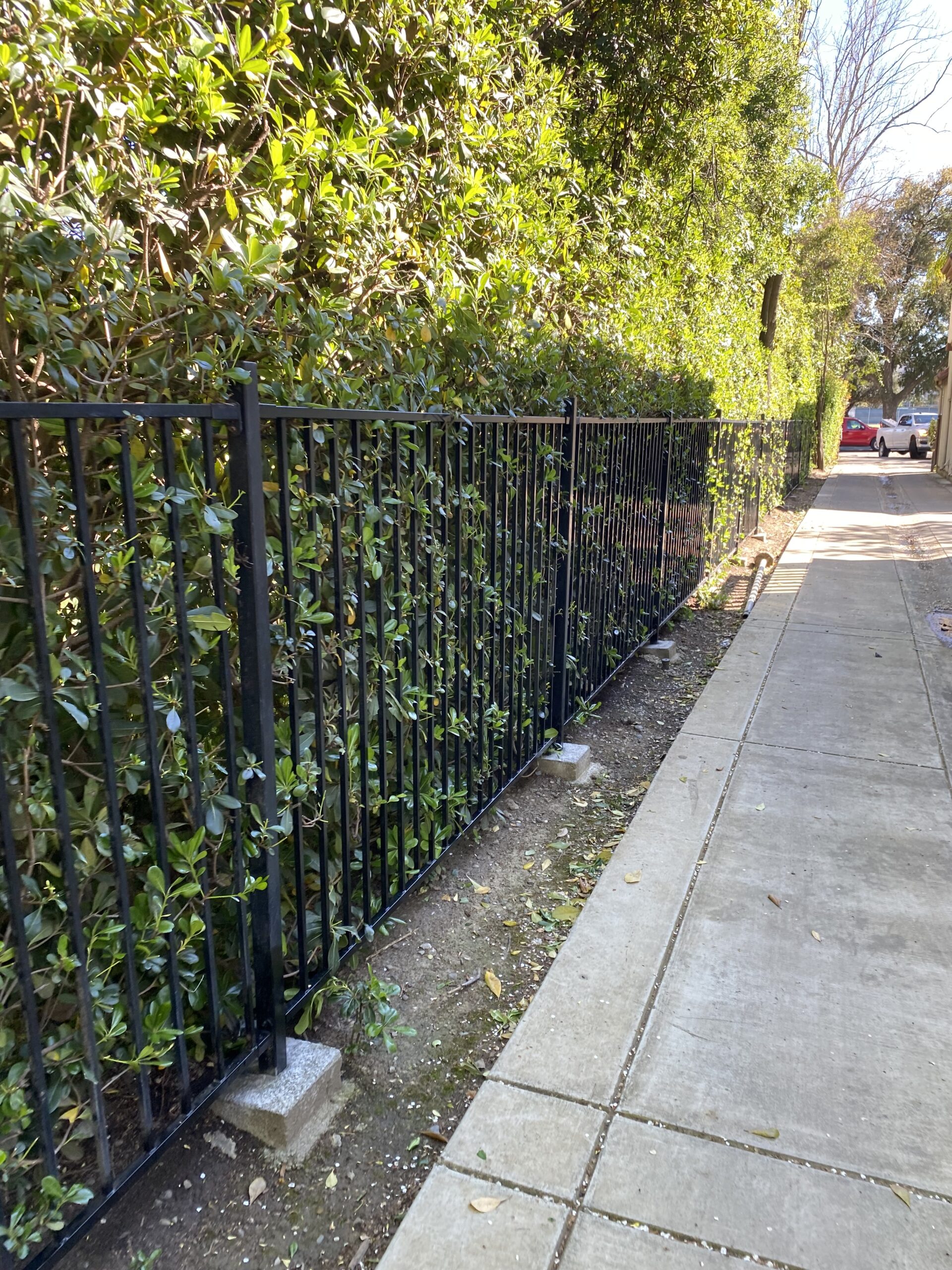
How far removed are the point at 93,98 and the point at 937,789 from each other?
14.5ft

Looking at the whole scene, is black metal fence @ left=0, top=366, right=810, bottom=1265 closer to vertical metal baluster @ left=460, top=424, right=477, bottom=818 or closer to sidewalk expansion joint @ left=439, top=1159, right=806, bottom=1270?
vertical metal baluster @ left=460, top=424, right=477, bottom=818

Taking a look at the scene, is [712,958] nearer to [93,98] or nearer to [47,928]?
[47,928]

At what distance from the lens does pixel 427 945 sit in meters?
3.23

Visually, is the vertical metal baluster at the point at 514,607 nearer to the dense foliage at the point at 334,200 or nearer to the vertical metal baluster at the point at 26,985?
the dense foliage at the point at 334,200

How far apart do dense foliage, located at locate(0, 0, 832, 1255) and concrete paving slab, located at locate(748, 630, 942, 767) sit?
156 centimetres

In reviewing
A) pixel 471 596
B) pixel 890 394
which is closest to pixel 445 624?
pixel 471 596

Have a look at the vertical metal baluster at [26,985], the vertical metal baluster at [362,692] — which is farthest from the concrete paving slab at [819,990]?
the vertical metal baluster at [26,985]

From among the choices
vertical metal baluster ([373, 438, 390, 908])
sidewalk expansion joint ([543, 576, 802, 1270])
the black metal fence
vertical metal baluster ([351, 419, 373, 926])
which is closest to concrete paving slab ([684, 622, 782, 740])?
sidewalk expansion joint ([543, 576, 802, 1270])

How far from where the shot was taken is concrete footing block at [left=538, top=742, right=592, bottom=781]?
15.2 ft

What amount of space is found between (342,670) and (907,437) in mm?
41711

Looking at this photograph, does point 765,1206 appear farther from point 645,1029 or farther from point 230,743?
point 230,743

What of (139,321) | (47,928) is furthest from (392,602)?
(47,928)

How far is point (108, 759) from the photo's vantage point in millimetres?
1772

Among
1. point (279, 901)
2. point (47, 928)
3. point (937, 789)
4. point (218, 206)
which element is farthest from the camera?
point (937, 789)
